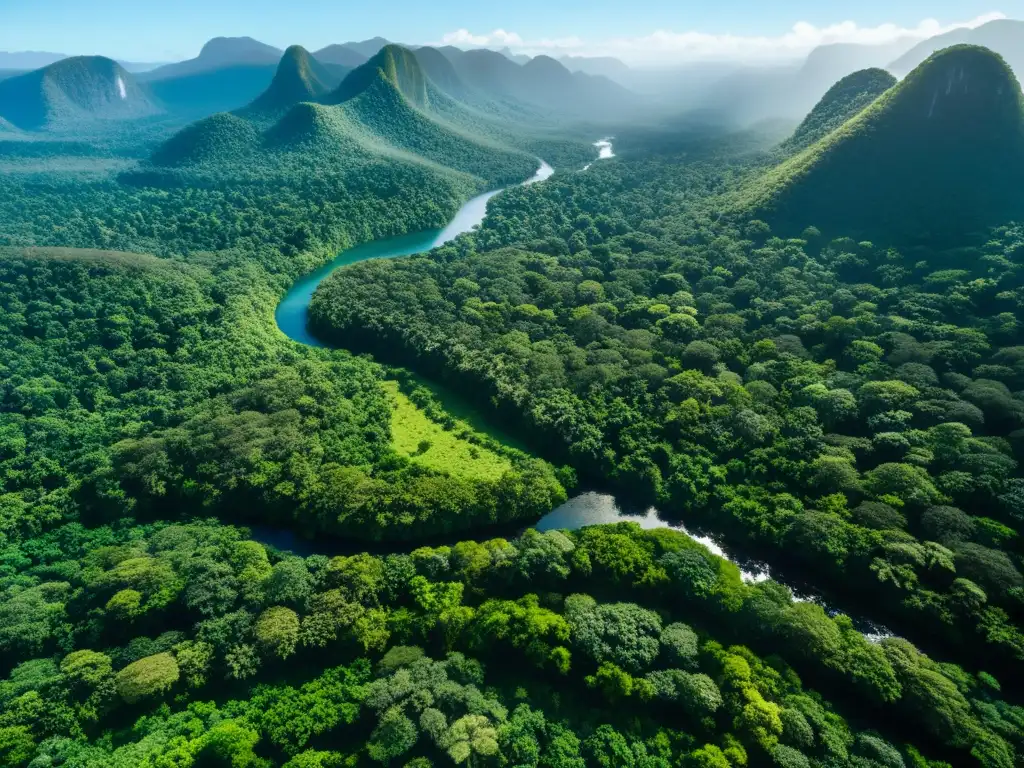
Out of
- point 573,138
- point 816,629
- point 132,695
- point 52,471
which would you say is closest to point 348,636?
point 132,695

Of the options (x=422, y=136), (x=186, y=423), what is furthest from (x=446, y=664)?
(x=422, y=136)

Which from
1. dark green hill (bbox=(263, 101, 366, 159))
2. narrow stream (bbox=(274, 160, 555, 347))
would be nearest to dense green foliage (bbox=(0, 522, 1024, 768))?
narrow stream (bbox=(274, 160, 555, 347))

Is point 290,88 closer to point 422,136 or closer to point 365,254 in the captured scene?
point 422,136

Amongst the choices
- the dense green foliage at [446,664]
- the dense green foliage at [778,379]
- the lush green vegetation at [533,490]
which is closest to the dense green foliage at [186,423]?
the lush green vegetation at [533,490]

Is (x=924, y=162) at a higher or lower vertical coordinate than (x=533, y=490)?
higher

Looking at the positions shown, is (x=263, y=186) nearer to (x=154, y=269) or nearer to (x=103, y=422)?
(x=154, y=269)

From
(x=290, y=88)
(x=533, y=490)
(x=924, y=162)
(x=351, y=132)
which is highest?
(x=290, y=88)

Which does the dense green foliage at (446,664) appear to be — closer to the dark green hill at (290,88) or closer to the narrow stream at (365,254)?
the narrow stream at (365,254)

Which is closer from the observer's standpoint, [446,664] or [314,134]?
[446,664]
